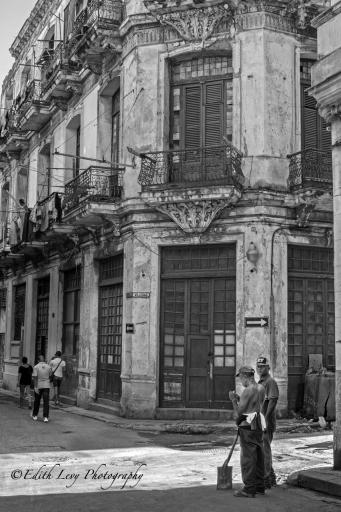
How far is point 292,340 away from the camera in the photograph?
15.9 metres

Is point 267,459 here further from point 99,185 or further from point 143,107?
point 99,185

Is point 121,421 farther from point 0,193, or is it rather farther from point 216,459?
point 0,193

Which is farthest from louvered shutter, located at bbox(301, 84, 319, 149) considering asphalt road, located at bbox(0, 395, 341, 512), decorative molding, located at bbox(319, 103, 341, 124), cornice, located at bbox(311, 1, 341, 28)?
asphalt road, located at bbox(0, 395, 341, 512)

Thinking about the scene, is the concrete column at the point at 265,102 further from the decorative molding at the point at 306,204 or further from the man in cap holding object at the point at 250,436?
the man in cap holding object at the point at 250,436

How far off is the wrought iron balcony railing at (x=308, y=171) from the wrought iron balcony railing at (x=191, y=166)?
3.97 ft

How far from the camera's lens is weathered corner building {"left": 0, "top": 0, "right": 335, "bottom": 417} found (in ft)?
51.1

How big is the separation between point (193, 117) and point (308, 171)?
3.18 m

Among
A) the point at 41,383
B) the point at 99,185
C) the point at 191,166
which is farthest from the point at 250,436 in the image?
the point at 99,185

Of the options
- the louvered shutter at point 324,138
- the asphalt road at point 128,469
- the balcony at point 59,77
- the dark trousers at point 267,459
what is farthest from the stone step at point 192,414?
the balcony at point 59,77

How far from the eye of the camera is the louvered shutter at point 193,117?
16766 mm

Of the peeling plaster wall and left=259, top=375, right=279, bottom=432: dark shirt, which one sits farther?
the peeling plaster wall

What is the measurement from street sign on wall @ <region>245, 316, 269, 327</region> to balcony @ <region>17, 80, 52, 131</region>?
39.5ft

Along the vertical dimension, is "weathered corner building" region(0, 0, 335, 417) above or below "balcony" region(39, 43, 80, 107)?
below

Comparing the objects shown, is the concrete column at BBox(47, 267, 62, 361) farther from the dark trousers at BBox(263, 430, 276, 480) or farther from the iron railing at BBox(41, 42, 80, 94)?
the dark trousers at BBox(263, 430, 276, 480)
